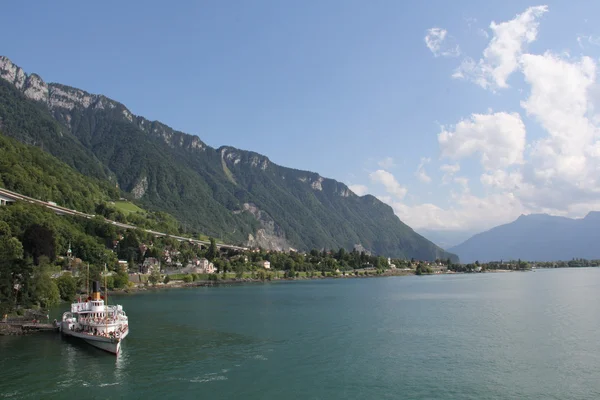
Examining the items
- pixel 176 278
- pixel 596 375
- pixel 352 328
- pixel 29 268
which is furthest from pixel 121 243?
pixel 596 375

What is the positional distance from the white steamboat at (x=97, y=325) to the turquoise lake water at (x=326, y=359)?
1.11m

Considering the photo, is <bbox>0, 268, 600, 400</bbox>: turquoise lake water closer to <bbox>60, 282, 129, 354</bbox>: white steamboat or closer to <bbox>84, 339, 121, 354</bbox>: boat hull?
<bbox>84, 339, 121, 354</bbox>: boat hull

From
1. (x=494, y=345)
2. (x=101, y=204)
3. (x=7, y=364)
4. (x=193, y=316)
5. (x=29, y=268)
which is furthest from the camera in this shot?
(x=101, y=204)

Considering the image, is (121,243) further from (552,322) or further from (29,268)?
(552,322)

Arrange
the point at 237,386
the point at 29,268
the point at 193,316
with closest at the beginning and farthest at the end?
the point at 237,386 → the point at 29,268 → the point at 193,316

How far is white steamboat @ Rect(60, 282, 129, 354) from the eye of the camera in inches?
1801

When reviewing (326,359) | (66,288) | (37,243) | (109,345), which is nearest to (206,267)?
(37,243)

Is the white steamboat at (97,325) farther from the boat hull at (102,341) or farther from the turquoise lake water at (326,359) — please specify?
the turquoise lake water at (326,359)

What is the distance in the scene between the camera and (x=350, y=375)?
36.2 meters

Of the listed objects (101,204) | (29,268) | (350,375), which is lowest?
(350,375)

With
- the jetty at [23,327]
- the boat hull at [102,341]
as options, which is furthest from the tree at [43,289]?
the boat hull at [102,341]

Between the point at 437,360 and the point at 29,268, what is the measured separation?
53.2m

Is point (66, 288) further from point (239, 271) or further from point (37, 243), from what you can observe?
point (239, 271)

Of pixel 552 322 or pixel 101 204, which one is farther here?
pixel 101 204
